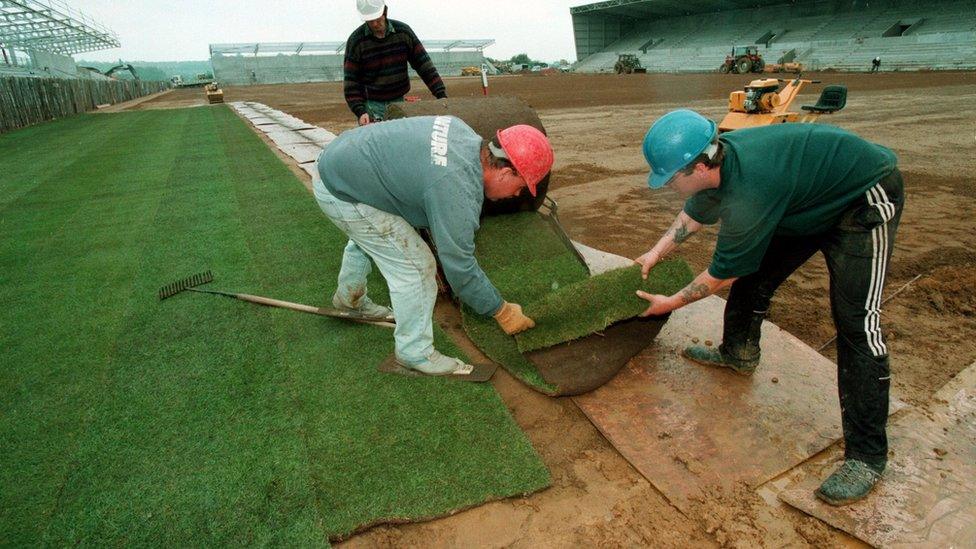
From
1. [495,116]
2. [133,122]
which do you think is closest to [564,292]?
[495,116]

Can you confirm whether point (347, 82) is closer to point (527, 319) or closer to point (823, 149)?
point (527, 319)

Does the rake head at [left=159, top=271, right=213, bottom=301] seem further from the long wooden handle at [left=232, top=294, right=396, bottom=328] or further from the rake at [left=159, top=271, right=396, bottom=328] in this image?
the long wooden handle at [left=232, top=294, right=396, bottom=328]

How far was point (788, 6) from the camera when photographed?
3806 centimetres

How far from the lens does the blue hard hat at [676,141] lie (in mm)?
1726

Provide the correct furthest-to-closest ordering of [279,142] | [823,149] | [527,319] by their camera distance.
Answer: [279,142] → [527,319] → [823,149]

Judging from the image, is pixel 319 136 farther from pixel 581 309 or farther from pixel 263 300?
pixel 581 309

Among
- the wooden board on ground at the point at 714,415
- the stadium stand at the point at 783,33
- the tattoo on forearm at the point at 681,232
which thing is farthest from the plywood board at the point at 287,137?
the stadium stand at the point at 783,33

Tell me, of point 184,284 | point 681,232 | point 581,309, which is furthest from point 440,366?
point 184,284

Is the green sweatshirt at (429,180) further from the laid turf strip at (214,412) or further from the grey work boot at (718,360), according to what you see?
the grey work boot at (718,360)

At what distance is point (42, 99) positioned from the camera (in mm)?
15641

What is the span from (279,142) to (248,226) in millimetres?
5748

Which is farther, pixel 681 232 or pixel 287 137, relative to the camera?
A: pixel 287 137

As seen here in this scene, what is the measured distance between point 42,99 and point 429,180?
807 inches

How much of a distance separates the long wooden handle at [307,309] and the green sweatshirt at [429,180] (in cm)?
99
